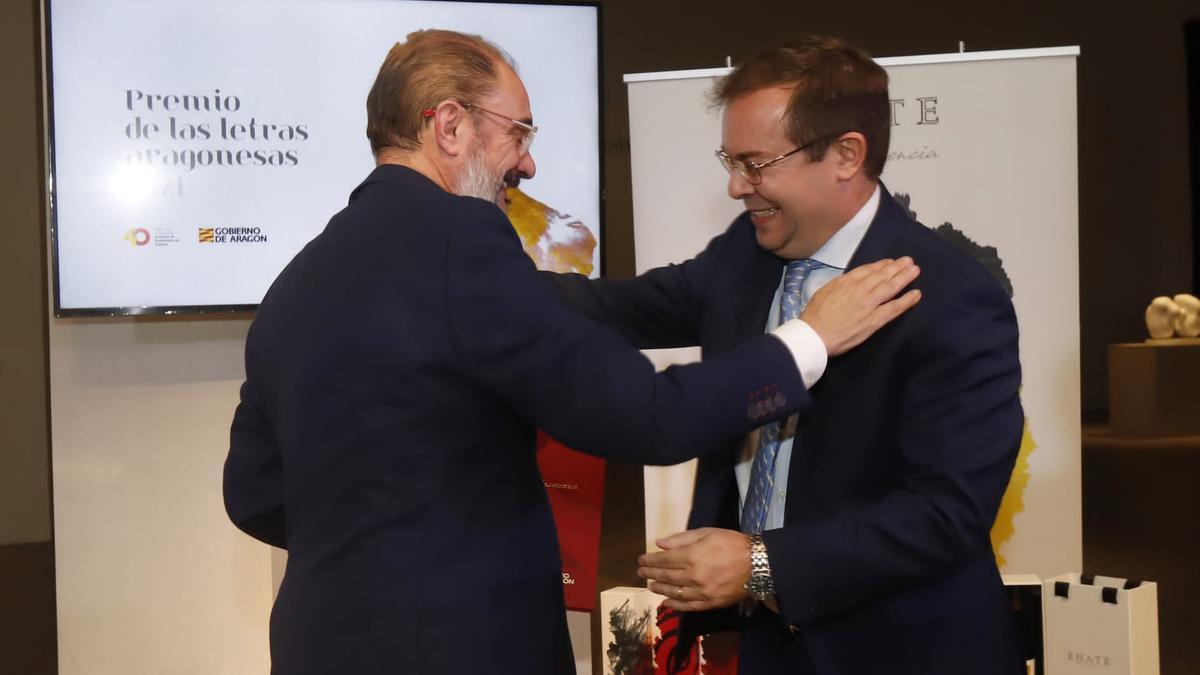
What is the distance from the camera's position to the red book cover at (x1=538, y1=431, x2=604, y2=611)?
10.0ft

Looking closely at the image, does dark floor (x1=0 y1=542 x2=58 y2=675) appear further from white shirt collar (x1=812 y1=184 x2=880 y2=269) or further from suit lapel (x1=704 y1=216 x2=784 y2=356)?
white shirt collar (x1=812 y1=184 x2=880 y2=269)

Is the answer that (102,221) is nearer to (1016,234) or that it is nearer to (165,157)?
(165,157)

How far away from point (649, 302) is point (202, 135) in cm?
190

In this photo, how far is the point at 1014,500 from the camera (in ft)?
10.8

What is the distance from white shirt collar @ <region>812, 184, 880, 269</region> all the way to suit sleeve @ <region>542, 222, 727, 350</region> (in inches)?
13.0

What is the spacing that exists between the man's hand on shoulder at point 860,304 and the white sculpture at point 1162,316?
7.80m

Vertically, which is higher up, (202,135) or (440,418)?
(202,135)

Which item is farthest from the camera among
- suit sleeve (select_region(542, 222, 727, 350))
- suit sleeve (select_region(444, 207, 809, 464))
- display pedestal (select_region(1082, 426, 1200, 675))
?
display pedestal (select_region(1082, 426, 1200, 675))

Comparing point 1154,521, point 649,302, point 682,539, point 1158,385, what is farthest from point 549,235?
point 1158,385

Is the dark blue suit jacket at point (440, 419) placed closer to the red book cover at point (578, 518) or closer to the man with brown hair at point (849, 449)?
the man with brown hair at point (849, 449)

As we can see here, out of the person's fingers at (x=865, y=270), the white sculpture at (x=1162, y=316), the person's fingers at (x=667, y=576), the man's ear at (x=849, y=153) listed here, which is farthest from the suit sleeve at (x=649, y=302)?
the white sculpture at (x=1162, y=316)

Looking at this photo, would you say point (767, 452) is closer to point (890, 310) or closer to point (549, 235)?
point (890, 310)

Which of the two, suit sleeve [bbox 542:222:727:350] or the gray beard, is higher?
the gray beard

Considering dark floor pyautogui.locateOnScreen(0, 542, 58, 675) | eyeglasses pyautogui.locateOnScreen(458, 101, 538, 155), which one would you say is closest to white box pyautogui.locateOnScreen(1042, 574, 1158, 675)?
eyeglasses pyautogui.locateOnScreen(458, 101, 538, 155)
